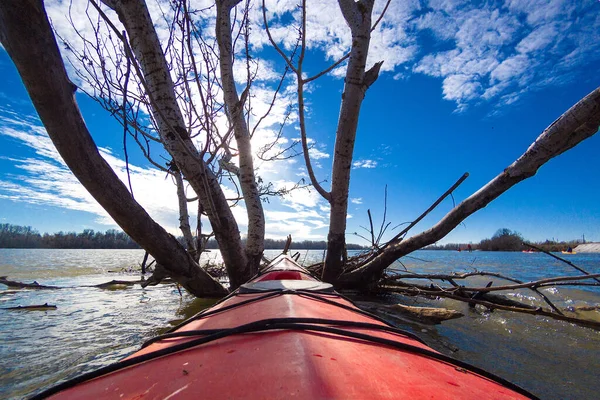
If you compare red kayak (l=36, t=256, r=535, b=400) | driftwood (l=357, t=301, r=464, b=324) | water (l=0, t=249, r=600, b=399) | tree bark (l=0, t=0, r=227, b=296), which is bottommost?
water (l=0, t=249, r=600, b=399)

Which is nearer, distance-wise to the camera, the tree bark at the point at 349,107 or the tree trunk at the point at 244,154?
the tree bark at the point at 349,107

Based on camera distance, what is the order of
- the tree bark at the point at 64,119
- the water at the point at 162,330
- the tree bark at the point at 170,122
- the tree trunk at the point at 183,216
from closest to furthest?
1. the tree bark at the point at 64,119
2. the water at the point at 162,330
3. the tree bark at the point at 170,122
4. the tree trunk at the point at 183,216

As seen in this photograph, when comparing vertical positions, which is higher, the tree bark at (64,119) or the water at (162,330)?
the tree bark at (64,119)

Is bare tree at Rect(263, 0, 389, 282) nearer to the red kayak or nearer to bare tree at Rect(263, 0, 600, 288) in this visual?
bare tree at Rect(263, 0, 600, 288)

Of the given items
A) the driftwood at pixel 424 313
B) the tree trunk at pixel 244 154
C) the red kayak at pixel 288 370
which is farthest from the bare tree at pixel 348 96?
the red kayak at pixel 288 370

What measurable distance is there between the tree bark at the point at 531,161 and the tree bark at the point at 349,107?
1016mm

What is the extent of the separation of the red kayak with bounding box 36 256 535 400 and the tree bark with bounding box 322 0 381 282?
3.16 m

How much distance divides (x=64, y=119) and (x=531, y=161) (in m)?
4.20

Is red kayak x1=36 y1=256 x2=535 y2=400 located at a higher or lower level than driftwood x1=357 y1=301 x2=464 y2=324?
higher

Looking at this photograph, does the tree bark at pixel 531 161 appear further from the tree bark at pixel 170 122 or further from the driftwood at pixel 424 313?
the tree bark at pixel 170 122

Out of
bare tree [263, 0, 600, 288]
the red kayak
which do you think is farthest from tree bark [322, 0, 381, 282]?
the red kayak

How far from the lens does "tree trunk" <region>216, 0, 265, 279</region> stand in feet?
14.3

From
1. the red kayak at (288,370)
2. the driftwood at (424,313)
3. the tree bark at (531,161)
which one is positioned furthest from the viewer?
the driftwood at (424,313)

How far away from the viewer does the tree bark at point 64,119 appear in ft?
5.15
